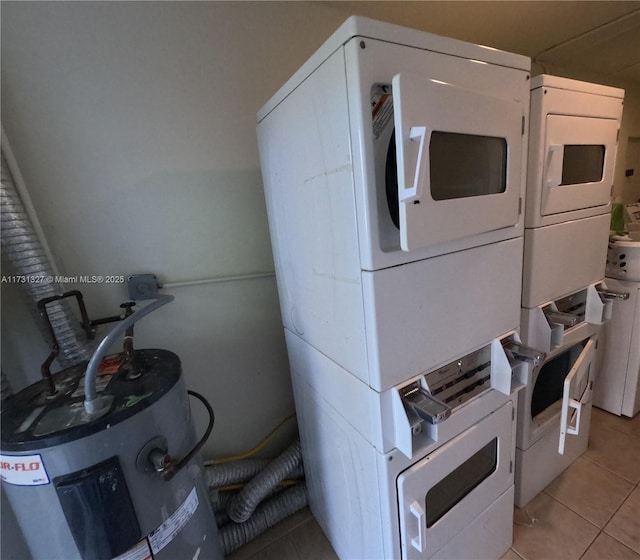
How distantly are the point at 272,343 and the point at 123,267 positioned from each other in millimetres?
748

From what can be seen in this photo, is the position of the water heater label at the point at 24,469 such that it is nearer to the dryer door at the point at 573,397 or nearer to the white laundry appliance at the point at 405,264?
the white laundry appliance at the point at 405,264

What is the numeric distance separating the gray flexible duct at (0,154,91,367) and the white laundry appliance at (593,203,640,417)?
2.67m

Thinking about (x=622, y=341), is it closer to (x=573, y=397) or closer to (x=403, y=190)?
(x=573, y=397)

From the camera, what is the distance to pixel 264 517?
4.79 ft

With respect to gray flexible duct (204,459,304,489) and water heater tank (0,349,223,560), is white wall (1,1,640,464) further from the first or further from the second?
water heater tank (0,349,223,560)

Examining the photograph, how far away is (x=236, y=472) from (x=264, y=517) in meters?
0.25

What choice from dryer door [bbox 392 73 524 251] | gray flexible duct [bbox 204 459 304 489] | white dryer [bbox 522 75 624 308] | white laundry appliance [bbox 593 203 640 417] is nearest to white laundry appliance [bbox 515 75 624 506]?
white dryer [bbox 522 75 624 308]

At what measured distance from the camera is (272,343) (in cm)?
158

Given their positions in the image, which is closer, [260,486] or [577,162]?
[577,162]

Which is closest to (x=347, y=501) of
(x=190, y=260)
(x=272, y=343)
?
(x=272, y=343)

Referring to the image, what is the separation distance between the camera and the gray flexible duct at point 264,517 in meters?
1.39

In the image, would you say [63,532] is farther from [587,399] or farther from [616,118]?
[616,118]

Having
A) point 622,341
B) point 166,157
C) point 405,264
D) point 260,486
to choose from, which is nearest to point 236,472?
point 260,486

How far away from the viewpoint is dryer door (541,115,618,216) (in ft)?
3.67
